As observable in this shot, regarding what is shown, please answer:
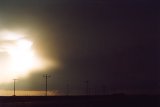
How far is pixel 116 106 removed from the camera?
115m

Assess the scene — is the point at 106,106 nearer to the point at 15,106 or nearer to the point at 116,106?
the point at 116,106

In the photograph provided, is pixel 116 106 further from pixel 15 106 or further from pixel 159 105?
pixel 15 106

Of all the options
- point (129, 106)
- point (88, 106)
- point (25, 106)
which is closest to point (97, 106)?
point (88, 106)

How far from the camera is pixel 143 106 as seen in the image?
378 feet

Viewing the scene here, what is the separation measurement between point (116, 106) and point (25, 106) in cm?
2372

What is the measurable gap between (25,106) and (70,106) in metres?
10.6

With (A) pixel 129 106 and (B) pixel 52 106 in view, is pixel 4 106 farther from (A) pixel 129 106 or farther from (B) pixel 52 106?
(A) pixel 129 106

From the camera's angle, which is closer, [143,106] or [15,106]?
[15,106]

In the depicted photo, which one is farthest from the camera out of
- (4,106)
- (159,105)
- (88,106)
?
(159,105)

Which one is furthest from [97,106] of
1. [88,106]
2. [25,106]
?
[25,106]

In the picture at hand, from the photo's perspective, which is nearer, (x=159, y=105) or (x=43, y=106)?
(x=43, y=106)

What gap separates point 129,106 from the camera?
115125 mm

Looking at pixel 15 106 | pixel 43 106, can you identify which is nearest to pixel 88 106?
pixel 43 106

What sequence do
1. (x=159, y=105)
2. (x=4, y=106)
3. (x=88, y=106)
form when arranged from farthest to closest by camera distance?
(x=159, y=105), (x=88, y=106), (x=4, y=106)
